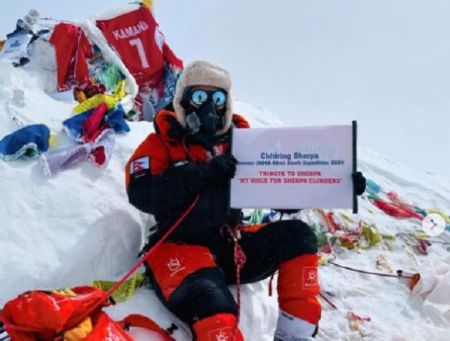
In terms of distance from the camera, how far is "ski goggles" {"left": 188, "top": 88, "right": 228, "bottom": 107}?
8.27ft

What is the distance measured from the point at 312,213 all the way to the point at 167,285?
255cm

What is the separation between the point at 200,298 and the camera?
2.04m

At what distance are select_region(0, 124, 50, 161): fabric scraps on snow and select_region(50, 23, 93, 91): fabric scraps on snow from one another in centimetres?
148

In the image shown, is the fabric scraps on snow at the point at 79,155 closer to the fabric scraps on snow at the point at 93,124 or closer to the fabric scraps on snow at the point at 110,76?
the fabric scraps on snow at the point at 93,124

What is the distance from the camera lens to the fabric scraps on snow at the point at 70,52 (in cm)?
440

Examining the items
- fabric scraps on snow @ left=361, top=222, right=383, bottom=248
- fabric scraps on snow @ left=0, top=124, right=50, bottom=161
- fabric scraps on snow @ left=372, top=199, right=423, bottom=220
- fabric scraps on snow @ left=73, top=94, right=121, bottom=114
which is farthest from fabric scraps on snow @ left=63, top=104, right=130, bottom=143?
fabric scraps on snow @ left=372, top=199, right=423, bottom=220

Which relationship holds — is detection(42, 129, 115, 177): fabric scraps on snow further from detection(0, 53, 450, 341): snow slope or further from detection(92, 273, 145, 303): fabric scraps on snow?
detection(92, 273, 145, 303): fabric scraps on snow

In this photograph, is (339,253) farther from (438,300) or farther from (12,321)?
(12,321)

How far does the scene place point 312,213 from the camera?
4473 mm

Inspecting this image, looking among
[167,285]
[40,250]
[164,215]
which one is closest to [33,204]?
[40,250]

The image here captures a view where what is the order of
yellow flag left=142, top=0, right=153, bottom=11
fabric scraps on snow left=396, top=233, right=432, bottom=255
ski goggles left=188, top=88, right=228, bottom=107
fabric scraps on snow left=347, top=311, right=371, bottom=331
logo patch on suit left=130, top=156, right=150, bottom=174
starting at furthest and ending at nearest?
yellow flag left=142, top=0, right=153, bottom=11
fabric scraps on snow left=396, top=233, right=432, bottom=255
fabric scraps on snow left=347, top=311, right=371, bottom=331
ski goggles left=188, top=88, right=228, bottom=107
logo patch on suit left=130, top=156, right=150, bottom=174

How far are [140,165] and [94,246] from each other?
47 cm

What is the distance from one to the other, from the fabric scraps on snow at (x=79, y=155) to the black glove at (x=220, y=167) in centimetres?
94

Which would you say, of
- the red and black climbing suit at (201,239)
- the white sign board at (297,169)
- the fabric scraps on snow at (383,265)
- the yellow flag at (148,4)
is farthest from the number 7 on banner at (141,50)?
the white sign board at (297,169)
